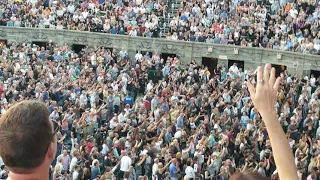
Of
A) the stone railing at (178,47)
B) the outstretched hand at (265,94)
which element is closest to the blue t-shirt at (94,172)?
the outstretched hand at (265,94)

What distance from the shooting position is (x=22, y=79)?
23.8 metres

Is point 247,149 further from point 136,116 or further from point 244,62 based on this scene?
point 244,62

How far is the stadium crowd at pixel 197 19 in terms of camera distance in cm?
3003

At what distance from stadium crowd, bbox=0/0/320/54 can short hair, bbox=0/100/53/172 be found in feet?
89.1

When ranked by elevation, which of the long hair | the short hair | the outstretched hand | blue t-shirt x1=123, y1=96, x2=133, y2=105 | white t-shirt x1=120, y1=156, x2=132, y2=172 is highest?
the outstretched hand

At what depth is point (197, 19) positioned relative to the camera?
31.9 meters

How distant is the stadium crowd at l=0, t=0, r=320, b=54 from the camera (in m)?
30.0

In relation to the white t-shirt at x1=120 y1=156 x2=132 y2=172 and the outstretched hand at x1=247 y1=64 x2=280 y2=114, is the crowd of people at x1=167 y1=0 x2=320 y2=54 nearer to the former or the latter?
the white t-shirt at x1=120 y1=156 x2=132 y2=172

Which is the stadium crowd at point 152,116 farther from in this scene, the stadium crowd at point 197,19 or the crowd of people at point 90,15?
the crowd of people at point 90,15

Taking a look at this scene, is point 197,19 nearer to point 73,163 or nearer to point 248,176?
point 73,163

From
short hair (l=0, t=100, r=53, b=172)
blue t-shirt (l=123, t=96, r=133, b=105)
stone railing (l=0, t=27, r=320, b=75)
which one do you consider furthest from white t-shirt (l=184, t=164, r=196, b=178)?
stone railing (l=0, t=27, r=320, b=75)

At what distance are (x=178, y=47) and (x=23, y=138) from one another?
1148 inches

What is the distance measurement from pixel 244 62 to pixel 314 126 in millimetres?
11031

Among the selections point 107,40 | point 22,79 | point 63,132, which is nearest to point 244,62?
point 107,40
